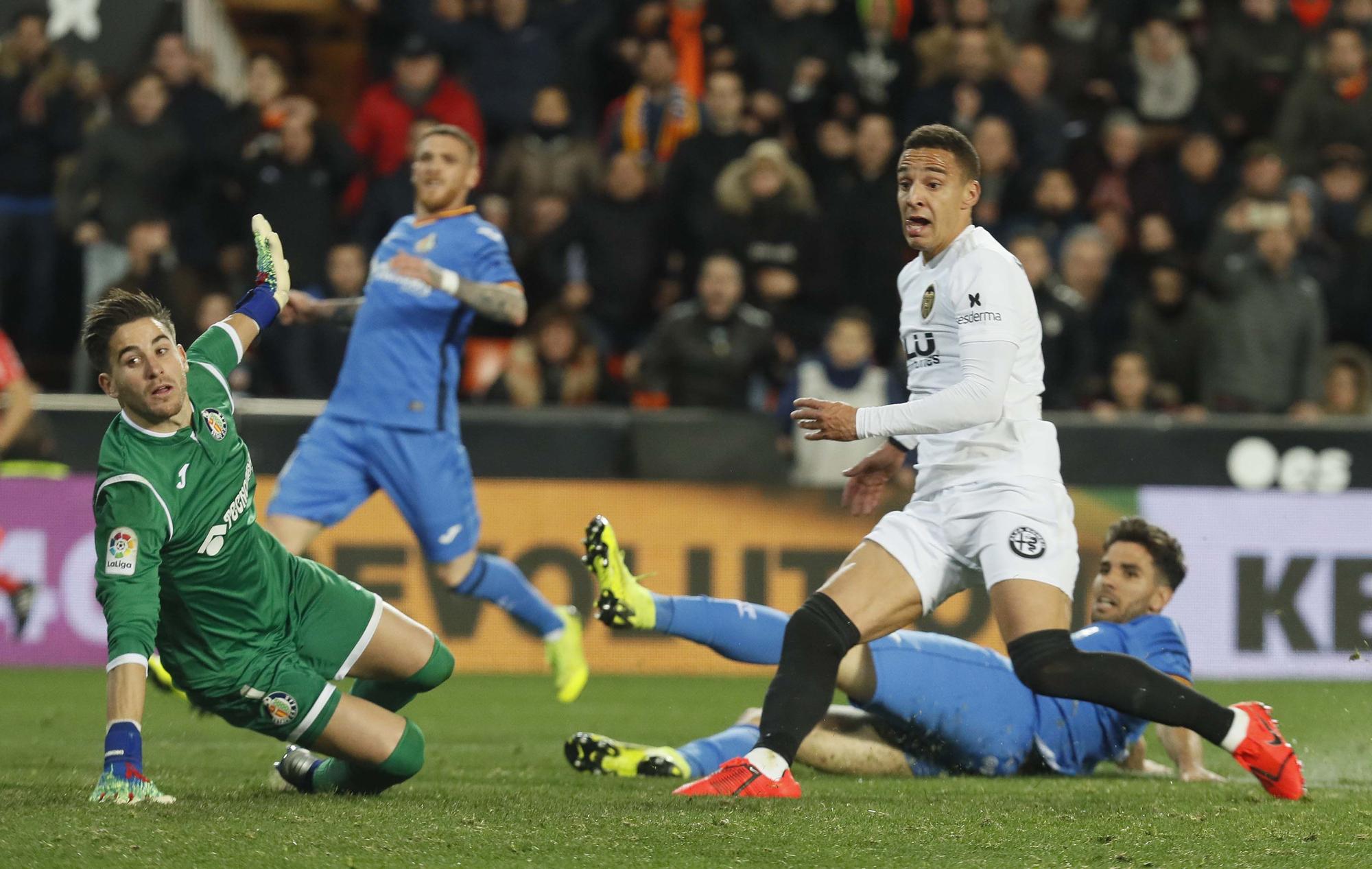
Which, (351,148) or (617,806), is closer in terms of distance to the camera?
(617,806)

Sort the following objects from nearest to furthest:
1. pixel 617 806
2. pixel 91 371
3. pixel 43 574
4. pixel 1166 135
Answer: pixel 617 806 < pixel 43 574 < pixel 91 371 < pixel 1166 135

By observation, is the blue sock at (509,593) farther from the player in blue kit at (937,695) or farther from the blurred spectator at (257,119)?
the blurred spectator at (257,119)

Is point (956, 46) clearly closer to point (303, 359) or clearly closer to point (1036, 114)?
point (1036, 114)

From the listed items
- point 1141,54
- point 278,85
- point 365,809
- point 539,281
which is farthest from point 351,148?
point 365,809

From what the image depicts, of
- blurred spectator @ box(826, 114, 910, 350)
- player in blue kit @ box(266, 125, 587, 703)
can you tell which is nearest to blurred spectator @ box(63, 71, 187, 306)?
blurred spectator @ box(826, 114, 910, 350)

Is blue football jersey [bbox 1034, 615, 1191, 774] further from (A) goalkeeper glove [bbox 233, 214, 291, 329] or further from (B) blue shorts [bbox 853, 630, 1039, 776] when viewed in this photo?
(A) goalkeeper glove [bbox 233, 214, 291, 329]

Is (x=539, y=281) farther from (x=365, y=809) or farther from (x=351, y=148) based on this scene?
(x=365, y=809)

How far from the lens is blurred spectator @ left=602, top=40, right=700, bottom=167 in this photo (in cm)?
1280

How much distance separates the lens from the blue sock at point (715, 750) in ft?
19.7

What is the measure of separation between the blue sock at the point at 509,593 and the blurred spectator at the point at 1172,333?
16.8 ft

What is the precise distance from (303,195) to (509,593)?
15.8 feet

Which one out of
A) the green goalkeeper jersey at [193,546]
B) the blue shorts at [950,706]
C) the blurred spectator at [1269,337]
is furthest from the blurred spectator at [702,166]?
the green goalkeeper jersey at [193,546]

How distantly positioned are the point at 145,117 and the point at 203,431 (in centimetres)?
786

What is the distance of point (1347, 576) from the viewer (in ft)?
34.0
